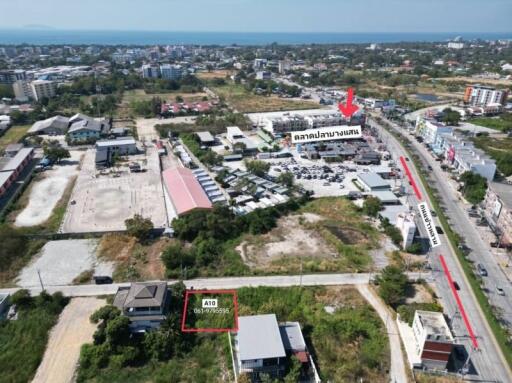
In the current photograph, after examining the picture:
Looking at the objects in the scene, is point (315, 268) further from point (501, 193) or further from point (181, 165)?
point (181, 165)

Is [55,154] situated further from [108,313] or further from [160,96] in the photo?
[160,96]

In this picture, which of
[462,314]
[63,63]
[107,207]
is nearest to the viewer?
[462,314]

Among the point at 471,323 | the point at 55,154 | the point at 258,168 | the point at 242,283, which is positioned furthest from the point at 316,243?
the point at 55,154

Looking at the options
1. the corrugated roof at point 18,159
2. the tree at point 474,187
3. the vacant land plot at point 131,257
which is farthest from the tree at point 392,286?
the corrugated roof at point 18,159

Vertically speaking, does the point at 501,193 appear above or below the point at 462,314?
above

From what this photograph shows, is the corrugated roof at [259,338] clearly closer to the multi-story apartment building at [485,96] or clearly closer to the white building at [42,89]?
the multi-story apartment building at [485,96]

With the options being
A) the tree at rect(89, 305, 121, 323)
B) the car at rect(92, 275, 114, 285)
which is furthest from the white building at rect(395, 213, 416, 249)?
the car at rect(92, 275, 114, 285)

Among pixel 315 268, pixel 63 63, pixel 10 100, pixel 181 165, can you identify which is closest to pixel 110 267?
pixel 315 268
